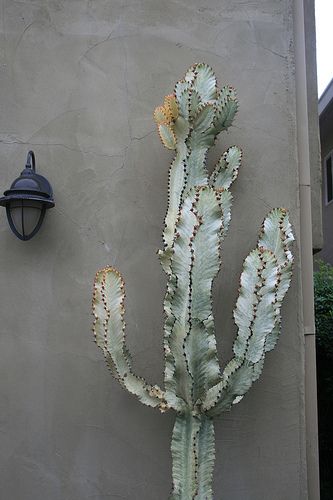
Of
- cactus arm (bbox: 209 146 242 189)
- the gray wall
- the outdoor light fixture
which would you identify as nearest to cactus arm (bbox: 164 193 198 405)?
the gray wall

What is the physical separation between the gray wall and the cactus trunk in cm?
57

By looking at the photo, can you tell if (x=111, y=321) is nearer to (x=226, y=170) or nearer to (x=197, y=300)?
(x=197, y=300)

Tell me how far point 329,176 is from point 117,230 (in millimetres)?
8570

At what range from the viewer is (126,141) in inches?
192

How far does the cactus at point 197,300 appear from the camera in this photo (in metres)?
3.88

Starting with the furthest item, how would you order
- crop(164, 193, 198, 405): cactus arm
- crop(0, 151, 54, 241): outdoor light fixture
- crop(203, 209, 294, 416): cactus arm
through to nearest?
crop(0, 151, 54, 241): outdoor light fixture → crop(203, 209, 294, 416): cactus arm → crop(164, 193, 198, 405): cactus arm

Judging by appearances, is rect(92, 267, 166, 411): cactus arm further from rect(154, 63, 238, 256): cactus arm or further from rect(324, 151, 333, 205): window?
rect(324, 151, 333, 205): window

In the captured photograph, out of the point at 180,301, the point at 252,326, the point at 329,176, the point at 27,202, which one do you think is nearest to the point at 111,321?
the point at 180,301

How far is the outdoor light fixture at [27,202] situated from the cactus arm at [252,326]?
1.65 m

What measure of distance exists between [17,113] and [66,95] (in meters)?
0.43

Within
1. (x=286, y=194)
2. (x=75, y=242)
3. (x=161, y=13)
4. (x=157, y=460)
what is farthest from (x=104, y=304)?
(x=161, y=13)

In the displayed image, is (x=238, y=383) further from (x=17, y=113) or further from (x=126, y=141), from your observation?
(x=17, y=113)

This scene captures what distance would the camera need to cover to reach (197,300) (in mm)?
3900

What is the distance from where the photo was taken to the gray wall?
4.55 m
